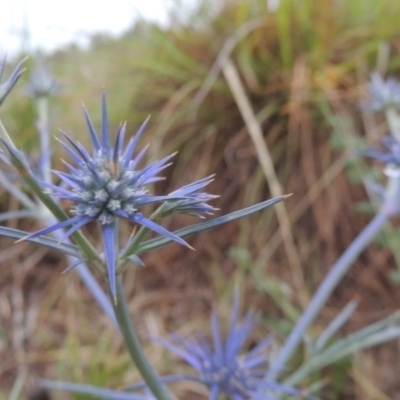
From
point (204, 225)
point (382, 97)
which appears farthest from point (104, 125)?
point (382, 97)

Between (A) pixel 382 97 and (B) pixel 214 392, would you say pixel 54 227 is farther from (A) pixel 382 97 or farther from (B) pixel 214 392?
(A) pixel 382 97

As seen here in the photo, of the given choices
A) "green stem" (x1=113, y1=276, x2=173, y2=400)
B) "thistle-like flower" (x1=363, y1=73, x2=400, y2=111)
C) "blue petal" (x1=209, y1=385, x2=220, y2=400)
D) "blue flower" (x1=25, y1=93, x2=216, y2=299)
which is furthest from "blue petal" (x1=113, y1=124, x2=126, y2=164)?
"thistle-like flower" (x1=363, y1=73, x2=400, y2=111)

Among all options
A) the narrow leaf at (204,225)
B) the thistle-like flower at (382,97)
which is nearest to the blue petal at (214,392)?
Answer: the narrow leaf at (204,225)

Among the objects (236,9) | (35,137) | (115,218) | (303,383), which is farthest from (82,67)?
(115,218)

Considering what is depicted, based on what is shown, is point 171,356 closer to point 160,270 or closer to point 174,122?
point 160,270

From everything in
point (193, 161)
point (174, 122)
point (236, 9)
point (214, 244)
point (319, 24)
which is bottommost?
point (214, 244)

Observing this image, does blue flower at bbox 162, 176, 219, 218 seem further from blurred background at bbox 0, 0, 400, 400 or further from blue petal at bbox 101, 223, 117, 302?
blurred background at bbox 0, 0, 400, 400

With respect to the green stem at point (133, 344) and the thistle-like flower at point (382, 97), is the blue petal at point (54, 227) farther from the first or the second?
the thistle-like flower at point (382, 97)
